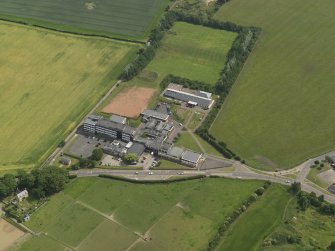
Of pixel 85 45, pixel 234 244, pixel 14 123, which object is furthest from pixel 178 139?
pixel 85 45

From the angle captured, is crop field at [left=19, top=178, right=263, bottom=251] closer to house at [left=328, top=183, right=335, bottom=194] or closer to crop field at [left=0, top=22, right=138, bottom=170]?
house at [left=328, top=183, right=335, bottom=194]

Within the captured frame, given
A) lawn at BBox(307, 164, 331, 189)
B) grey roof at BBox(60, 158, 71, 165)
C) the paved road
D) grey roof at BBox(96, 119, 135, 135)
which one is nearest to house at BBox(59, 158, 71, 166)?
grey roof at BBox(60, 158, 71, 165)

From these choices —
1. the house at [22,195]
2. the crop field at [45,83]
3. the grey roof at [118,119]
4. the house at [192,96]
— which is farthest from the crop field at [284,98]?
the house at [22,195]

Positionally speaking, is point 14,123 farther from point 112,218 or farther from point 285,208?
point 285,208

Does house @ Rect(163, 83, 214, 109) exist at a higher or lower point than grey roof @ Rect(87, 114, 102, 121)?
higher

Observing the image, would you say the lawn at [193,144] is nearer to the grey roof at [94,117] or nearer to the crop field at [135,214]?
the crop field at [135,214]

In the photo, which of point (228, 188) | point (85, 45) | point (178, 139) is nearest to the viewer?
point (228, 188)
